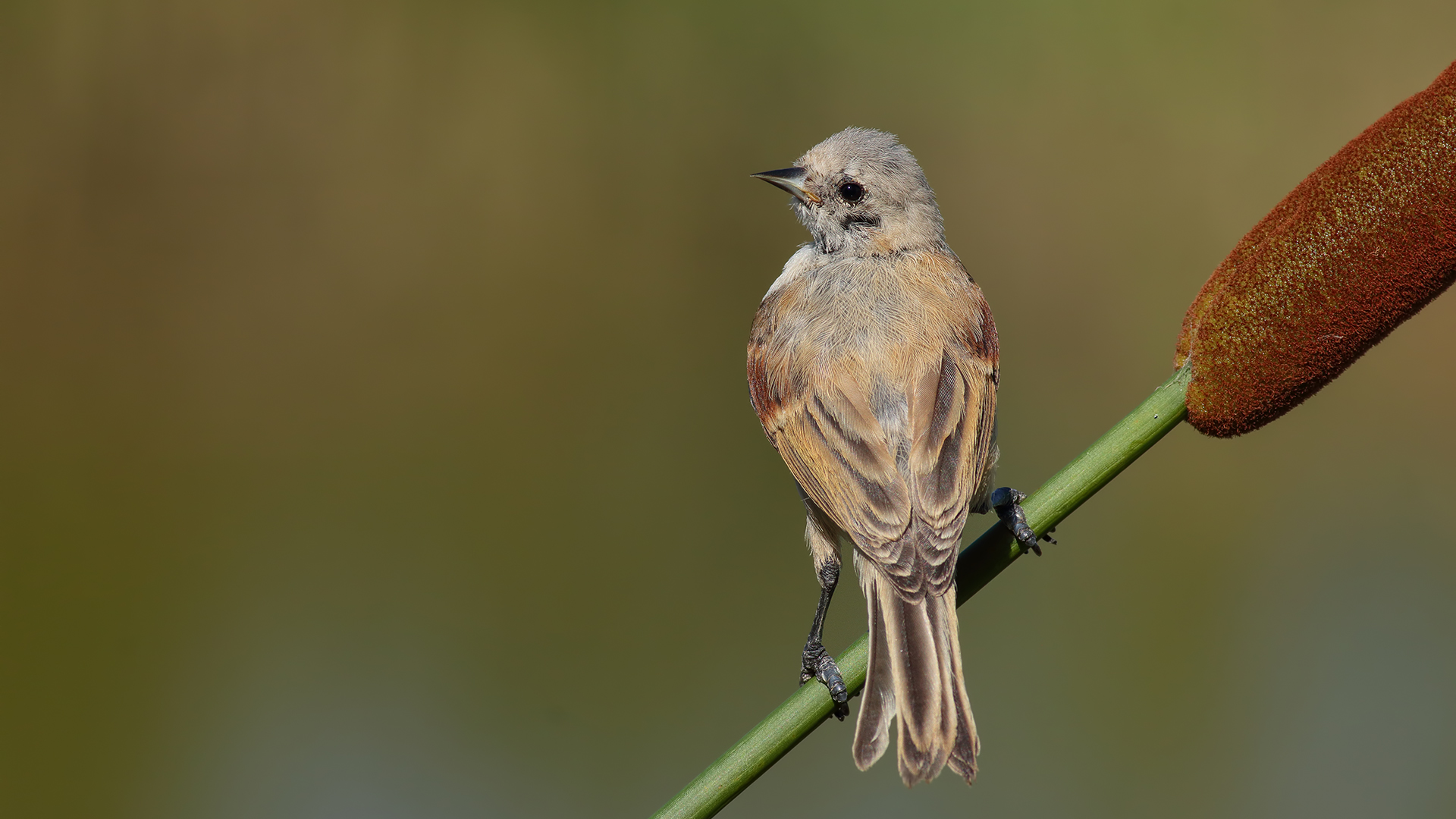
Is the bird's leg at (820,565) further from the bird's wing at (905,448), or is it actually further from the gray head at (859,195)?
the gray head at (859,195)

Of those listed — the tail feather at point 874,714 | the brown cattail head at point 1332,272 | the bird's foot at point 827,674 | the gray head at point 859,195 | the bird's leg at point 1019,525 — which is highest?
the gray head at point 859,195

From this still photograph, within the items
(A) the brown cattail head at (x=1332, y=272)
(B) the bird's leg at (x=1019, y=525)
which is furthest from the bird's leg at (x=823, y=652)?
(A) the brown cattail head at (x=1332, y=272)

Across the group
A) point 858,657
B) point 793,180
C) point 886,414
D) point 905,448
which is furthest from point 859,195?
point 858,657

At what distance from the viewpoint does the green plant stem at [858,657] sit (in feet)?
6.38

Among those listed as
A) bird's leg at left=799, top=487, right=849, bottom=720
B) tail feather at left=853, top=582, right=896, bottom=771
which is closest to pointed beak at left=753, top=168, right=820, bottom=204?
bird's leg at left=799, top=487, right=849, bottom=720

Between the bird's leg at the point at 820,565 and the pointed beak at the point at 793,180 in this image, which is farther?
the pointed beak at the point at 793,180

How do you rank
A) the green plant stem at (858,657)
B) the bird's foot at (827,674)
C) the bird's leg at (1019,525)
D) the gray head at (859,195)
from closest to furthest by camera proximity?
the green plant stem at (858,657) → the bird's foot at (827,674) → the bird's leg at (1019,525) → the gray head at (859,195)

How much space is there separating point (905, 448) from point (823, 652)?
69 cm

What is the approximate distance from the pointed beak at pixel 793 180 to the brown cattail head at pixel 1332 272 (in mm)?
1883

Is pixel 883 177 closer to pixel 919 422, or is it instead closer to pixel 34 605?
pixel 919 422

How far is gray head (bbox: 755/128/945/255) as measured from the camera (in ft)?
13.1

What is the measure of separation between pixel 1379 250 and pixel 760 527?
6.56m

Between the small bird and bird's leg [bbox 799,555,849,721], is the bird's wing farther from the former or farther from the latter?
bird's leg [bbox 799,555,849,721]

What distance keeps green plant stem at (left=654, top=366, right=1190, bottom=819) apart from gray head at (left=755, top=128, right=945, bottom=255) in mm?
1600
